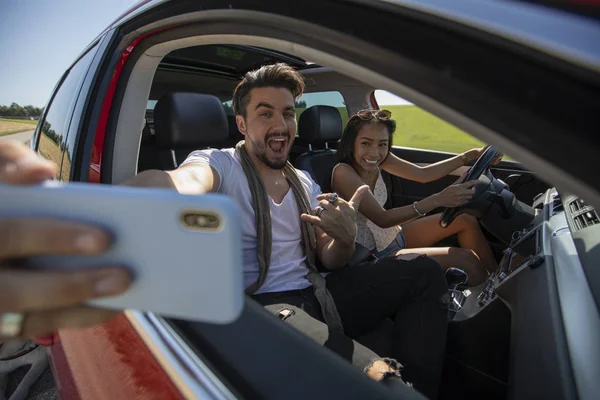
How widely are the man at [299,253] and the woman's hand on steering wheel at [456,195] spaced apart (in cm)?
58

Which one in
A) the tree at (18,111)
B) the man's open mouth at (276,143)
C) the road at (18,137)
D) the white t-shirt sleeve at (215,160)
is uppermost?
the tree at (18,111)

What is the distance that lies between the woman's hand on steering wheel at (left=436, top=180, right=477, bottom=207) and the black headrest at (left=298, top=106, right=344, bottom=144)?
1.70m

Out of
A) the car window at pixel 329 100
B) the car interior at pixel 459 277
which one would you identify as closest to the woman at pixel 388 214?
the car interior at pixel 459 277

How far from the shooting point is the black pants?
1.48m

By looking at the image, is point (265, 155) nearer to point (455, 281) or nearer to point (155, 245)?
point (455, 281)

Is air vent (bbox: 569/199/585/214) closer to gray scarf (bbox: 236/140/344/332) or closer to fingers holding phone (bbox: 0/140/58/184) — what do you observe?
gray scarf (bbox: 236/140/344/332)

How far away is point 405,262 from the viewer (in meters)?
1.86

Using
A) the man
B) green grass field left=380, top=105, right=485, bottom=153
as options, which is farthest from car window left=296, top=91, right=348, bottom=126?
the man

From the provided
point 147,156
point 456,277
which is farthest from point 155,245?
point 147,156

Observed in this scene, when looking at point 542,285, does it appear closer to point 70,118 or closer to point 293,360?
point 293,360

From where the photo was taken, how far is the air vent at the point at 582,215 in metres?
1.42

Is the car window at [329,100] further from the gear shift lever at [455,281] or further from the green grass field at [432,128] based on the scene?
the gear shift lever at [455,281]

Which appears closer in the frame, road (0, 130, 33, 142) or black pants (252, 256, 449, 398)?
road (0, 130, 33, 142)

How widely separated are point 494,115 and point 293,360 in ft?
2.00
